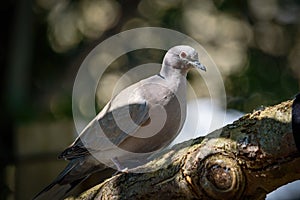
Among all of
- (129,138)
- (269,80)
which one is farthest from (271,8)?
(129,138)

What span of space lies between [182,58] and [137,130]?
0.29 m

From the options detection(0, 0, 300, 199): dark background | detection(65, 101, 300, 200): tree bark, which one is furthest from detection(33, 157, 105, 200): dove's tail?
detection(0, 0, 300, 199): dark background

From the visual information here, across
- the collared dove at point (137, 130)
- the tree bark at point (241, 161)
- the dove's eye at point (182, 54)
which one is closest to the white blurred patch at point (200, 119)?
the collared dove at point (137, 130)

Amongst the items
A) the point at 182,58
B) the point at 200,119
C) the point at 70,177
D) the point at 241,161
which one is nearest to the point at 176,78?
the point at 182,58

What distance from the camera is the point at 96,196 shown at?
2125 millimetres

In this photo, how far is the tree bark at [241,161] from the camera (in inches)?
68.1

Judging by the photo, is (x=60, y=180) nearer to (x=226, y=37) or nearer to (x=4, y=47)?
(x=4, y=47)

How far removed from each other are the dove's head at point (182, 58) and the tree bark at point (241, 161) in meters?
0.50

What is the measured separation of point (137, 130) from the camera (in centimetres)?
246

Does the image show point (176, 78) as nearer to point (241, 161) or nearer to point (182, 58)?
point (182, 58)

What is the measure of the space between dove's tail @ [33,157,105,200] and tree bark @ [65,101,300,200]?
62 cm

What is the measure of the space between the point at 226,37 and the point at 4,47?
66.5 inches

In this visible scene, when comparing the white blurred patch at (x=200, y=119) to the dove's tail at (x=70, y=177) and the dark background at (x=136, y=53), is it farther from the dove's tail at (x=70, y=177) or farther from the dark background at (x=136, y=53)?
the dark background at (x=136, y=53)

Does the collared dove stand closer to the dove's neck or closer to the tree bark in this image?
the dove's neck
